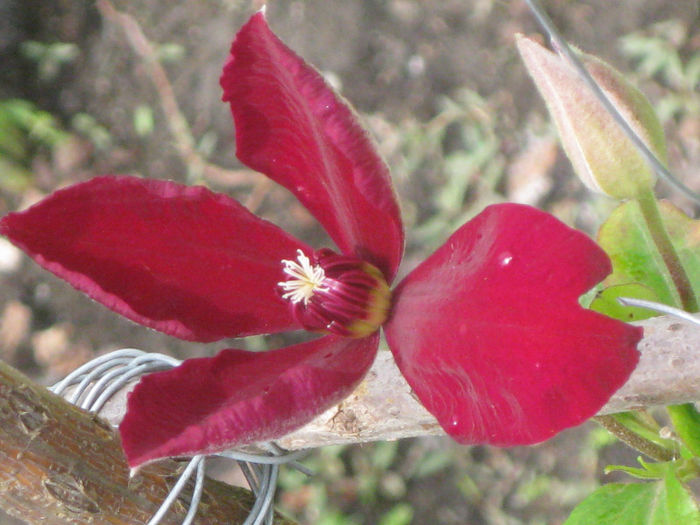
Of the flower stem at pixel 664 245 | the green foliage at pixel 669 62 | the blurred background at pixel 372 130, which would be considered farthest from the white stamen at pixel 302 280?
the green foliage at pixel 669 62

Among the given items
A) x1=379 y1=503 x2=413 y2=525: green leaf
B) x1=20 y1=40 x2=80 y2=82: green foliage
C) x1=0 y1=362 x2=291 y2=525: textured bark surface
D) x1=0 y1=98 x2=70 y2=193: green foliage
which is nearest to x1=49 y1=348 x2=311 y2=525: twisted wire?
x1=0 y1=362 x2=291 y2=525: textured bark surface

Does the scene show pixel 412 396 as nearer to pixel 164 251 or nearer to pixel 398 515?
pixel 164 251

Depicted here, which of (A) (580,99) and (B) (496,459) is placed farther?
(B) (496,459)

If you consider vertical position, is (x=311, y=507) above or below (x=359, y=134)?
below

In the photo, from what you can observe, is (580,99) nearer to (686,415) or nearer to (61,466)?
(686,415)

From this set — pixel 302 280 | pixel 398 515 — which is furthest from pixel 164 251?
pixel 398 515

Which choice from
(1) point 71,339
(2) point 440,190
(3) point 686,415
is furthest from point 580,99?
(1) point 71,339

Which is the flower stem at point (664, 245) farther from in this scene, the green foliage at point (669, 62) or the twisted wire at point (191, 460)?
the green foliage at point (669, 62)
